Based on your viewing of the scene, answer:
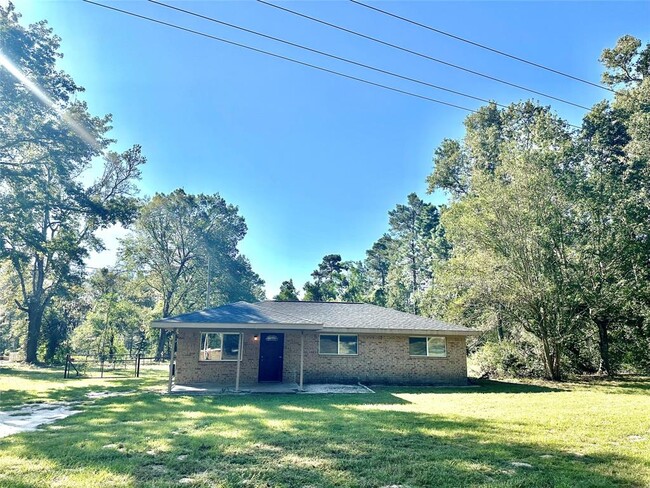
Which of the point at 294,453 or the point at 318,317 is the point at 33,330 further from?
the point at 294,453

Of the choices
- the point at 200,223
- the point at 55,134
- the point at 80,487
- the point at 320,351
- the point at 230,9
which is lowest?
the point at 80,487

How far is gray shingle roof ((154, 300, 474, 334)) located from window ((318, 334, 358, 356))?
606 millimetres

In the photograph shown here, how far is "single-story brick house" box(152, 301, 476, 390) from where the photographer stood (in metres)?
14.8

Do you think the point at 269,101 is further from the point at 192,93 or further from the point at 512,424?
the point at 512,424

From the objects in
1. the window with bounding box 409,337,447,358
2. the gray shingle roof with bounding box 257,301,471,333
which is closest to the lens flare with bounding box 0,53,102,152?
the gray shingle roof with bounding box 257,301,471,333

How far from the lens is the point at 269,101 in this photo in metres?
15.6

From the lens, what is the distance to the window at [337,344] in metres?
15.8

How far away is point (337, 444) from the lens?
6.15 meters

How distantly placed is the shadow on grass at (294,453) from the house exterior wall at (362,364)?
6195mm

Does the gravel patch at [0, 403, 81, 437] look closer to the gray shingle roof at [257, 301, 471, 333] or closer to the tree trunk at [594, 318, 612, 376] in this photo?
the gray shingle roof at [257, 301, 471, 333]

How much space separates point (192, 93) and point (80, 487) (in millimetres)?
13774

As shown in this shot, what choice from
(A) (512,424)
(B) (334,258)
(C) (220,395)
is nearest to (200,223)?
(B) (334,258)

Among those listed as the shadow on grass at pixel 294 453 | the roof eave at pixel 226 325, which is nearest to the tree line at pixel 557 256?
the roof eave at pixel 226 325

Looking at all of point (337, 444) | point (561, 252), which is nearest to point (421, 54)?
point (337, 444)
